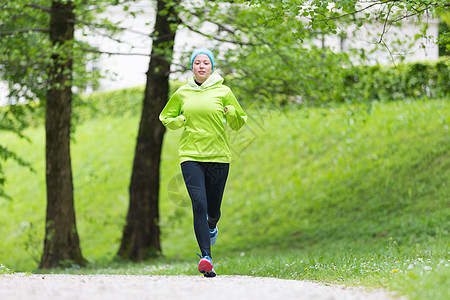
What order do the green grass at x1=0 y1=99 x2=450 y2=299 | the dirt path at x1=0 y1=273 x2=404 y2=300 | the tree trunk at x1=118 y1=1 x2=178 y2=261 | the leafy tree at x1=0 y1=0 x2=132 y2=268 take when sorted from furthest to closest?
the tree trunk at x1=118 y1=1 x2=178 y2=261, the leafy tree at x1=0 y1=0 x2=132 y2=268, the green grass at x1=0 y1=99 x2=450 y2=299, the dirt path at x1=0 y1=273 x2=404 y2=300

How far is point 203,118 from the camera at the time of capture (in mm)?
5910

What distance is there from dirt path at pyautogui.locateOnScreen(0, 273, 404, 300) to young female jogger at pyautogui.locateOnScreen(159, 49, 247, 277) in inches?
34.7

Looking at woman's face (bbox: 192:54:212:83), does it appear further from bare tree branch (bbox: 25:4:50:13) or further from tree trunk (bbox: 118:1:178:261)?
bare tree branch (bbox: 25:4:50:13)

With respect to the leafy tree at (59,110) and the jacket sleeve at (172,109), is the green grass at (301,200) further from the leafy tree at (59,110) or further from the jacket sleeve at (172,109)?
the jacket sleeve at (172,109)

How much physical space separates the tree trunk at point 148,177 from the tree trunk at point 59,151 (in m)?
1.35

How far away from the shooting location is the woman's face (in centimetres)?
603

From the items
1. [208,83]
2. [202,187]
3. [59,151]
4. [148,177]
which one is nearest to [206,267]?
[202,187]

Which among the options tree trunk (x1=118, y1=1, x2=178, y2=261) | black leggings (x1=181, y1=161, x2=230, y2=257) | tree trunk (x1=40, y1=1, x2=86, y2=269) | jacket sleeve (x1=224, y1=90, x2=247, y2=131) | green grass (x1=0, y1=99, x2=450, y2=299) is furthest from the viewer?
tree trunk (x1=118, y1=1, x2=178, y2=261)

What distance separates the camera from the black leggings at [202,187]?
5.85m

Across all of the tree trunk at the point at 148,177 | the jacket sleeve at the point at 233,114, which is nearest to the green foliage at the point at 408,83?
the tree trunk at the point at 148,177

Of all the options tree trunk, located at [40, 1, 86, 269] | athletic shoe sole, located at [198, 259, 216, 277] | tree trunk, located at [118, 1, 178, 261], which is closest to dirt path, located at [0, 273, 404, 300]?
athletic shoe sole, located at [198, 259, 216, 277]

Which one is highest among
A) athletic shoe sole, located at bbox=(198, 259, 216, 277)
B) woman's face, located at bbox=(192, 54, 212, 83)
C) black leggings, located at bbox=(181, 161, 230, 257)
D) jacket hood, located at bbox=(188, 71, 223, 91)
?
woman's face, located at bbox=(192, 54, 212, 83)

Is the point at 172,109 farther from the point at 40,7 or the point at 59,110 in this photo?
the point at 40,7

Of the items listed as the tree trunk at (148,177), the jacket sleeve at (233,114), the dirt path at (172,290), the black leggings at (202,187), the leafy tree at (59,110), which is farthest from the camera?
the tree trunk at (148,177)
